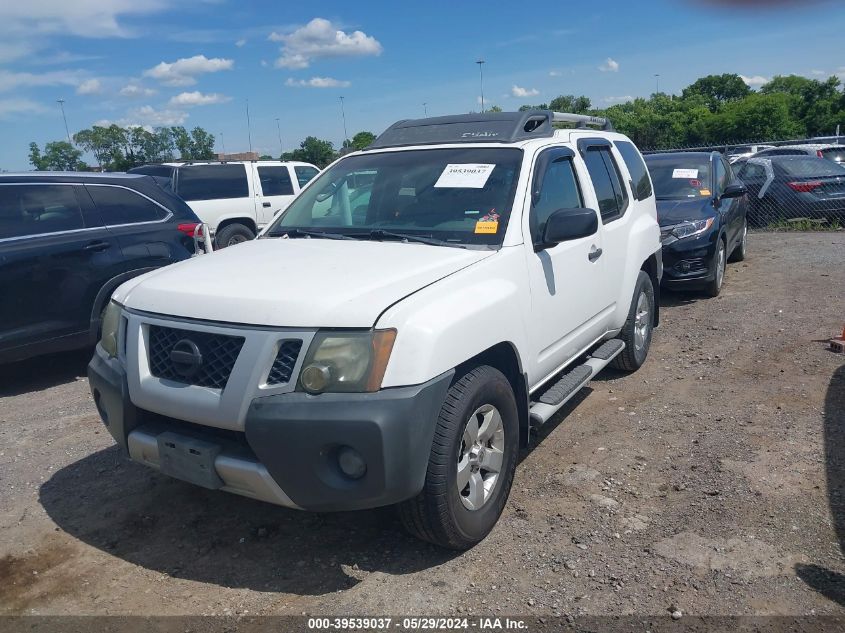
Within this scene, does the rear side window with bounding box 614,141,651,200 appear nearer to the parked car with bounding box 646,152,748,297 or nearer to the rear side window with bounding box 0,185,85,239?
the parked car with bounding box 646,152,748,297

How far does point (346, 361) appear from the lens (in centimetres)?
278

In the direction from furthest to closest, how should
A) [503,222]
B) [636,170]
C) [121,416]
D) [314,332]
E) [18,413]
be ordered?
[636,170]
[18,413]
[503,222]
[121,416]
[314,332]

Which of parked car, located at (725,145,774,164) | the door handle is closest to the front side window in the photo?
the door handle

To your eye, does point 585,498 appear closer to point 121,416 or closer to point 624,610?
point 624,610

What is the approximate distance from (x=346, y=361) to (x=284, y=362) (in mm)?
261

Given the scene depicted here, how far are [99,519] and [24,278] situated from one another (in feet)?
9.24

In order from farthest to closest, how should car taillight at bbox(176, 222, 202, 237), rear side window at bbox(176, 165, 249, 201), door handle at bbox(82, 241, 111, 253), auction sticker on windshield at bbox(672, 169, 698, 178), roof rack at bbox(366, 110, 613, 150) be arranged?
rear side window at bbox(176, 165, 249, 201)
auction sticker on windshield at bbox(672, 169, 698, 178)
car taillight at bbox(176, 222, 202, 237)
door handle at bbox(82, 241, 111, 253)
roof rack at bbox(366, 110, 613, 150)

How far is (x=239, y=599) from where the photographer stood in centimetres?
304

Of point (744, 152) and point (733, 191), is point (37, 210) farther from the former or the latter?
point (744, 152)

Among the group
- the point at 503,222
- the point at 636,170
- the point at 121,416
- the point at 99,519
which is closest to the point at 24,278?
the point at 99,519

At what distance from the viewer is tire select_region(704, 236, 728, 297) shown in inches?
326

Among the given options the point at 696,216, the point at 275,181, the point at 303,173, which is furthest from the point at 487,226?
the point at 303,173

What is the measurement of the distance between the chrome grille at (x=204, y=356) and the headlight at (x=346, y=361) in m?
0.35

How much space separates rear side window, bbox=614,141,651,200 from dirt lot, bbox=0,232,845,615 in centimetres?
172
